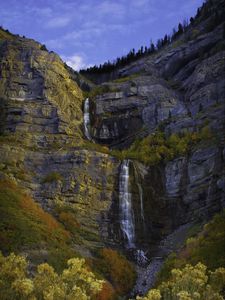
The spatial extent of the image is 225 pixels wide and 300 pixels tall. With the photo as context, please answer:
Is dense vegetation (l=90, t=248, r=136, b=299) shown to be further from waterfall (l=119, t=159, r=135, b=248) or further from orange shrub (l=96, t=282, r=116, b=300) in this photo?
waterfall (l=119, t=159, r=135, b=248)

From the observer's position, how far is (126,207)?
189 feet

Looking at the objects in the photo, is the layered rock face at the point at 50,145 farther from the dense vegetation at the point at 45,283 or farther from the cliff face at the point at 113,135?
the dense vegetation at the point at 45,283

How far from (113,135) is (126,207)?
23.3 meters

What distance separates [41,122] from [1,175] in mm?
16726

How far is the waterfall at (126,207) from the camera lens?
5480cm

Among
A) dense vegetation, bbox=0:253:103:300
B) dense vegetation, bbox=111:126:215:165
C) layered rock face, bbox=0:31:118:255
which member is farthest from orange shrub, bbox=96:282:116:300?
dense vegetation, bbox=0:253:103:300

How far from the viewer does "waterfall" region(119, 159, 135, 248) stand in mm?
54797

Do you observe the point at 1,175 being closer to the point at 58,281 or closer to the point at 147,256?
the point at 147,256

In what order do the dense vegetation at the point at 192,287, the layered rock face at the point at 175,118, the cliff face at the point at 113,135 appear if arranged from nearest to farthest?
the dense vegetation at the point at 192,287
the cliff face at the point at 113,135
the layered rock face at the point at 175,118

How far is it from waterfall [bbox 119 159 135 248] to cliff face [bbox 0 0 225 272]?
22.5 inches

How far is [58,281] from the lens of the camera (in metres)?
17.9

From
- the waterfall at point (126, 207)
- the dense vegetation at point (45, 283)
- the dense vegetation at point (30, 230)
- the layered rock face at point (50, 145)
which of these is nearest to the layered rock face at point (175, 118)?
the waterfall at point (126, 207)

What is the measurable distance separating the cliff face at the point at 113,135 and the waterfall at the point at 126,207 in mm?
572

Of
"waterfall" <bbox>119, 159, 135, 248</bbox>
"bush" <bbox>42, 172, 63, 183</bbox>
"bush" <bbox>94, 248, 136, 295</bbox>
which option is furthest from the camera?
"bush" <bbox>42, 172, 63, 183</bbox>
